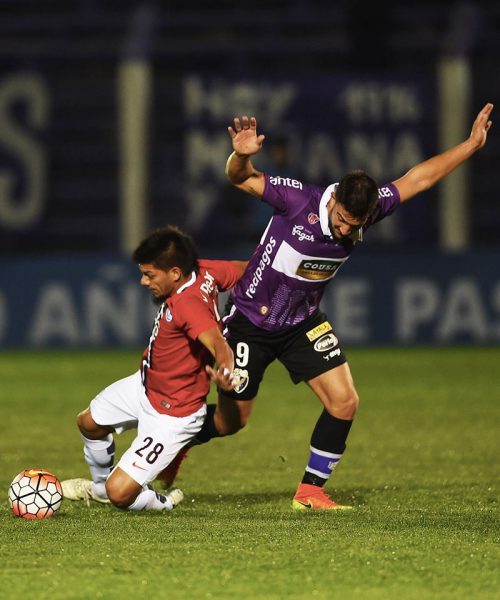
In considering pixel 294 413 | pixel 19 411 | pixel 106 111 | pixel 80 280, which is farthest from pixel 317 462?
pixel 106 111

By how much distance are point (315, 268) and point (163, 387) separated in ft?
3.04

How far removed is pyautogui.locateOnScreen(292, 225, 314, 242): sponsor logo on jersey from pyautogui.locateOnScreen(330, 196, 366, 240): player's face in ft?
0.47

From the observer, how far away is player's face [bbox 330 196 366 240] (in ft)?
19.8

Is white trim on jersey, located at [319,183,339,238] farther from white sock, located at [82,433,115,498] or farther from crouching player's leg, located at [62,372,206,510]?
white sock, located at [82,433,115,498]

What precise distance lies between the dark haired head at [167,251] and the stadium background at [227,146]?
6.40 m

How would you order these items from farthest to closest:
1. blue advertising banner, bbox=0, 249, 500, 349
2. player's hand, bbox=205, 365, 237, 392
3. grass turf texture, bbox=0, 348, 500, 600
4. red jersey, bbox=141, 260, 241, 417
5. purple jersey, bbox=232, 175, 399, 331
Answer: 1. blue advertising banner, bbox=0, 249, 500, 349
2. purple jersey, bbox=232, 175, 399, 331
3. red jersey, bbox=141, 260, 241, 417
4. player's hand, bbox=205, 365, 237, 392
5. grass turf texture, bbox=0, 348, 500, 600

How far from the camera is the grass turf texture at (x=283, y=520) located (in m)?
4.61

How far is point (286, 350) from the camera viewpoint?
6.60m

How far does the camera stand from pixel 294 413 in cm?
1057

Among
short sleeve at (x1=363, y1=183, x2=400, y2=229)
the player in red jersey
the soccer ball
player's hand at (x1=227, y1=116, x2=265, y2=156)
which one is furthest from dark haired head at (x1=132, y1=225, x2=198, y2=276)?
the soccer ball

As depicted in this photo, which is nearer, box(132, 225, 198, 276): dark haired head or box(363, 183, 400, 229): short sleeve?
box(132, 225, 198, 276): dark haired head

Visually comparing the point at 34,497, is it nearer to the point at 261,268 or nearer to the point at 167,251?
the point at 167,251

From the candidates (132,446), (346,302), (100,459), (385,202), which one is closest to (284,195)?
(385,202)

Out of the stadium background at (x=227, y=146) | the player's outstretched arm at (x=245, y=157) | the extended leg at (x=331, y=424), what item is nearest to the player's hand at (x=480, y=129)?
the player's outstretched arm at (x=245, y=157)
